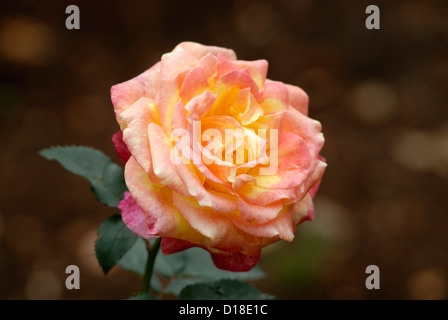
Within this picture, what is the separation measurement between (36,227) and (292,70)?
1.18 metres

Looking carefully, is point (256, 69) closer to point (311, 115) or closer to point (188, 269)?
point (188, 269)

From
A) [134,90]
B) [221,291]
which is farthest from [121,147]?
[221,291]

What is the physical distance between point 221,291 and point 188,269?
0.55 feet

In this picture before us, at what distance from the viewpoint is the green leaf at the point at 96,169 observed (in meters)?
0.76

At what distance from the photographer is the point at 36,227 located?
5.57ft

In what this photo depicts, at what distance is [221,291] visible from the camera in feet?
2.64

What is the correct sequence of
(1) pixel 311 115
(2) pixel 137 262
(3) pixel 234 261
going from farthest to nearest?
(1) pixel 311 115
(2) pixel 137 262
(3) pixel 234 261

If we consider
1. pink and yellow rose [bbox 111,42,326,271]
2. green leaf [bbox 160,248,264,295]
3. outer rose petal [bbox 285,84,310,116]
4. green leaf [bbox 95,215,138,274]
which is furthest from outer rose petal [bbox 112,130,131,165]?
green leaf [bbox 160,248,264,295]

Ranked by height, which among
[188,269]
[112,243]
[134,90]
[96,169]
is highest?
[134,90]

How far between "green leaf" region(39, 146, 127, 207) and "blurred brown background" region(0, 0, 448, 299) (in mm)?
805

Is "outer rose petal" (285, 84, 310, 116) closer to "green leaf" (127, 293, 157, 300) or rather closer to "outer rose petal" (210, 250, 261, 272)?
"outer rose petal" (210, 250, 261, 272)

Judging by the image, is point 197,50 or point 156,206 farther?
point 197,50

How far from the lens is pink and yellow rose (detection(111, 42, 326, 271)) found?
0.56 m
